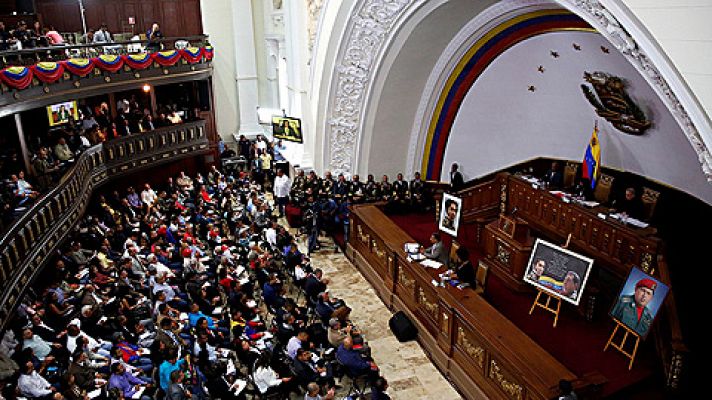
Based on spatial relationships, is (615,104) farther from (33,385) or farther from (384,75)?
(33,385)

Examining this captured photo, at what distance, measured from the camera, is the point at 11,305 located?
25.6 ft

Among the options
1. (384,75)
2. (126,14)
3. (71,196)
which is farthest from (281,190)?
(126,14)

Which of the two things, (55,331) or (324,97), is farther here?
(324,97)

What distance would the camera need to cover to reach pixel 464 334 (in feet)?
25.6

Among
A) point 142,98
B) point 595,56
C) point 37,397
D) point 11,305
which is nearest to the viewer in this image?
point 37,397

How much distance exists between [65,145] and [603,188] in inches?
429

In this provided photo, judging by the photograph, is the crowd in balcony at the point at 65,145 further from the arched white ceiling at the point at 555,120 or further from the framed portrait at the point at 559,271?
the arched white ceiling at the point at 555,120

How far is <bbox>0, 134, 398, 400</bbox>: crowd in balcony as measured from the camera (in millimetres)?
6895

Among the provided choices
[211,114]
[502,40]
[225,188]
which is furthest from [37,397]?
[211,114]

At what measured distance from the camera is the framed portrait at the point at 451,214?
10188 millimetres

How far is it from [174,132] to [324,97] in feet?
14.6

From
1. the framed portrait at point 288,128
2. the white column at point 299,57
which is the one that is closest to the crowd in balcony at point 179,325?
the framed portrait at point 288,128

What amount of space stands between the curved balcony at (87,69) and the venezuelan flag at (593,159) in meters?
10.7

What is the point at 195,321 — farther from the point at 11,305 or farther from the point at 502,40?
the point at 502,40
